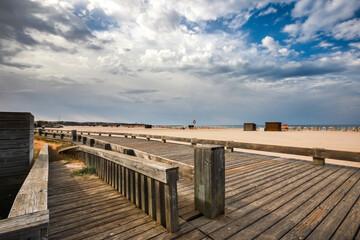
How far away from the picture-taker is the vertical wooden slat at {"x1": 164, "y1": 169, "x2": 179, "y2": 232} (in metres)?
2.45

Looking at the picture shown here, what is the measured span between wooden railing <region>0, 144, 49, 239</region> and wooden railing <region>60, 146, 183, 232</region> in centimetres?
130

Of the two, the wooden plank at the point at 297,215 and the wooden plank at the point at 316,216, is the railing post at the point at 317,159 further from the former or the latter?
the wooden plank at the point at 316,216

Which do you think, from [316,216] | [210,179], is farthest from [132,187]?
[316,216]

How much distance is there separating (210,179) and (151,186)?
0.97m

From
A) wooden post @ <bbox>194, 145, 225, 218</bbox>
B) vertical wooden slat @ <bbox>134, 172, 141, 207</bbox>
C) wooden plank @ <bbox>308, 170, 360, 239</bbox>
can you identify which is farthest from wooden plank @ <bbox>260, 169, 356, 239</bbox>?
vertical wooden slat @ <bbox>134, 172, 141, 207</bbox>

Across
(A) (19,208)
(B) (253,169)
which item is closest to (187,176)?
(A) (19,208)

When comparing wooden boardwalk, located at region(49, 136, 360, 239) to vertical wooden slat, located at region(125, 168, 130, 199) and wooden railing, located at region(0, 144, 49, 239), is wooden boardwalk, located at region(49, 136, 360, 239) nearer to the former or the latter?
vertical wooden slat, located at region(125, 168, 130, 199)

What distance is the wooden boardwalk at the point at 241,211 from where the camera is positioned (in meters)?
2.52

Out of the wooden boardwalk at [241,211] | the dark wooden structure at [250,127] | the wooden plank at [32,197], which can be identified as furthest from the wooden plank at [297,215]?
the dark wooden structure at [250,127]

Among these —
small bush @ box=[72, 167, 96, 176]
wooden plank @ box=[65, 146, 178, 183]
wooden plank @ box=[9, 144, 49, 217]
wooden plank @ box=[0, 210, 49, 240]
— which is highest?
wooden plank @ box=[65, 146, 178, 183]

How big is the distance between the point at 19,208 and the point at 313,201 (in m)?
4.88

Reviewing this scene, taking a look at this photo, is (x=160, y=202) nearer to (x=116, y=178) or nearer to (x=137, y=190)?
(x=137, y=190)

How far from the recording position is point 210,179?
2805 millimetres

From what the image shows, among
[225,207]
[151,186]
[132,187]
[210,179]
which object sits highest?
[210,179]
